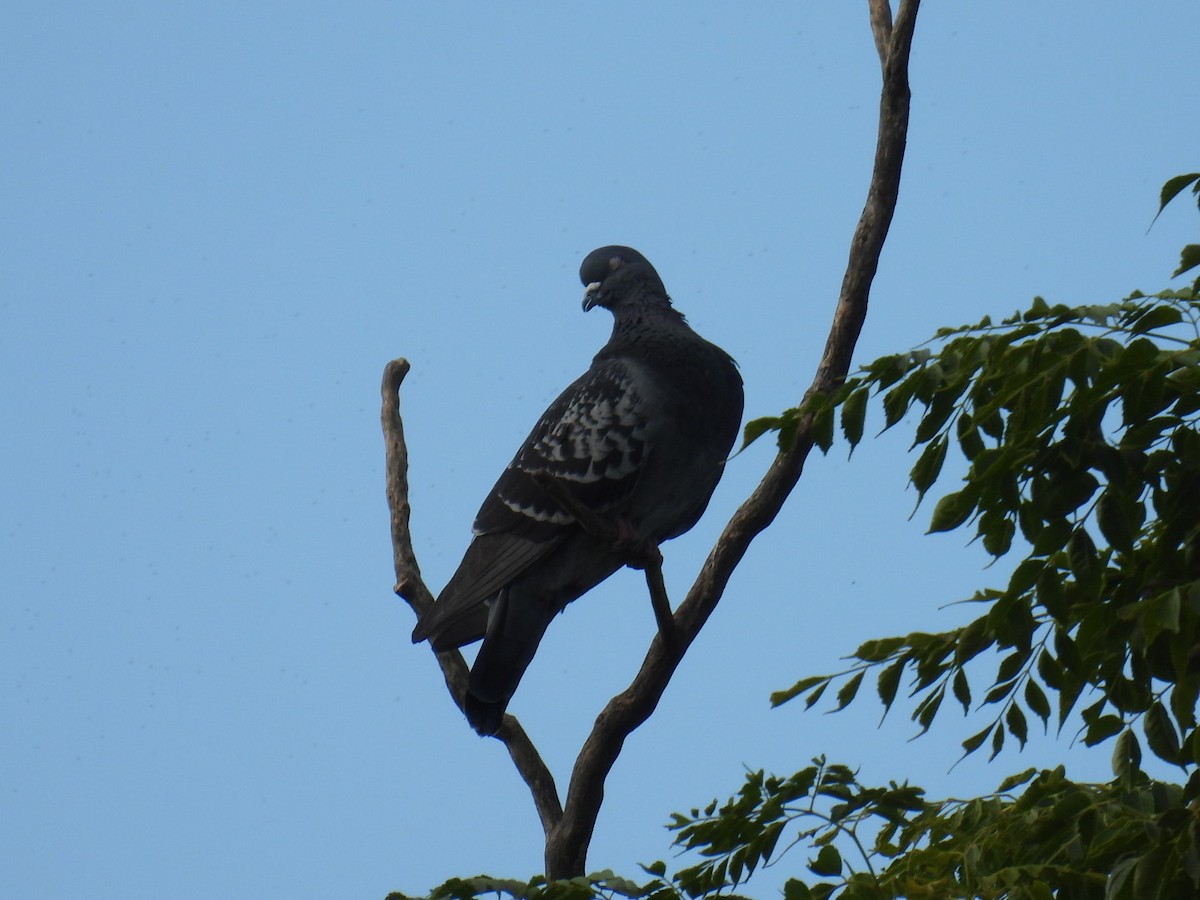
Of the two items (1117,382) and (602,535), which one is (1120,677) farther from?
(602,535)

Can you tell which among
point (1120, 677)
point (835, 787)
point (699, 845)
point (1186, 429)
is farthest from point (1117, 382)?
point (699, 845)

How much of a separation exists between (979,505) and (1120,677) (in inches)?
17.5

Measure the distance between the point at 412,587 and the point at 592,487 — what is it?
918 mm

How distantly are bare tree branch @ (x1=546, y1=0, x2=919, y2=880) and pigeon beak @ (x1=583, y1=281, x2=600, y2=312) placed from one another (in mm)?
2186

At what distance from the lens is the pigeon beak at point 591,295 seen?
283 inches

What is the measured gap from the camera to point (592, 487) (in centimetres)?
620

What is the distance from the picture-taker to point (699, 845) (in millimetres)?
3479

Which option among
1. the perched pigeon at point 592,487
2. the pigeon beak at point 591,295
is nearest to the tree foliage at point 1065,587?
the perched pigeon at point 592,487

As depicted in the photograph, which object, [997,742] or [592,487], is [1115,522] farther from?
[592,487]

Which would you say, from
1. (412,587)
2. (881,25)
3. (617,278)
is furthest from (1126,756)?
(617,278)

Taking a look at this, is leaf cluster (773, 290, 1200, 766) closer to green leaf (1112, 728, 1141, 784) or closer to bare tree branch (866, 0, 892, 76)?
green leaf (1112, 728, 1141, 784)

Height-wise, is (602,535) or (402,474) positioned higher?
(402,474)

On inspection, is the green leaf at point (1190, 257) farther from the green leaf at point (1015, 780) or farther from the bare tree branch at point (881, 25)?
the bare tree branch at point (881, 25)

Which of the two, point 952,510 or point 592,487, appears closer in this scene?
point 952,510
